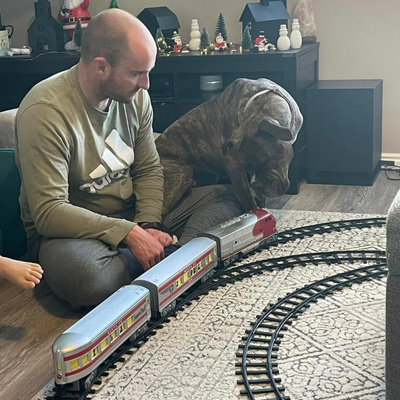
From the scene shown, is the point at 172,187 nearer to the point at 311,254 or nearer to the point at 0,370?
the point at 311,254

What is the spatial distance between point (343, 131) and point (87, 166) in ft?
5.71

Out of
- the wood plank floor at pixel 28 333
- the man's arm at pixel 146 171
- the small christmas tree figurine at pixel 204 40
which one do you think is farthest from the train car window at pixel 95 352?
the small christmas tree figurine at pixel 204 40

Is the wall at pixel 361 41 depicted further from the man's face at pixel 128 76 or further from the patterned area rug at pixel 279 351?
the man's face at pixel 128 76

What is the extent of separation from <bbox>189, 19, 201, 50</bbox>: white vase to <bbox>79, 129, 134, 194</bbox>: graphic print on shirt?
64.8 inches

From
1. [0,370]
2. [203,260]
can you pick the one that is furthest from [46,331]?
[203,260]

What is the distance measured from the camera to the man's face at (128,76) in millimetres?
2262

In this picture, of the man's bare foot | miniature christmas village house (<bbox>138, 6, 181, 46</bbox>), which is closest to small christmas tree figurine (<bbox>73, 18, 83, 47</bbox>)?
miniature christmas village house (<bbox>138, 6, 181, 46</bbox>)

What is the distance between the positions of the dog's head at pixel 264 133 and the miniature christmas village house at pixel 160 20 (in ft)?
4.81

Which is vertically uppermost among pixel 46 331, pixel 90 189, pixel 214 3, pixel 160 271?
pixel 214 3

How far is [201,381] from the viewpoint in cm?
178

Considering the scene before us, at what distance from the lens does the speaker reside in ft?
11.7

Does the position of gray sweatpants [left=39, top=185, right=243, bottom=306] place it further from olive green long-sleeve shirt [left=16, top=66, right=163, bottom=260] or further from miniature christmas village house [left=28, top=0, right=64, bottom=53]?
miniature christmas village house [left=28, top=0, right=64, bottom=53]

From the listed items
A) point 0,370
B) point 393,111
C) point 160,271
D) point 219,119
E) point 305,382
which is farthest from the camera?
point 393,111

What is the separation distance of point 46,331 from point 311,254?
1.07 m
